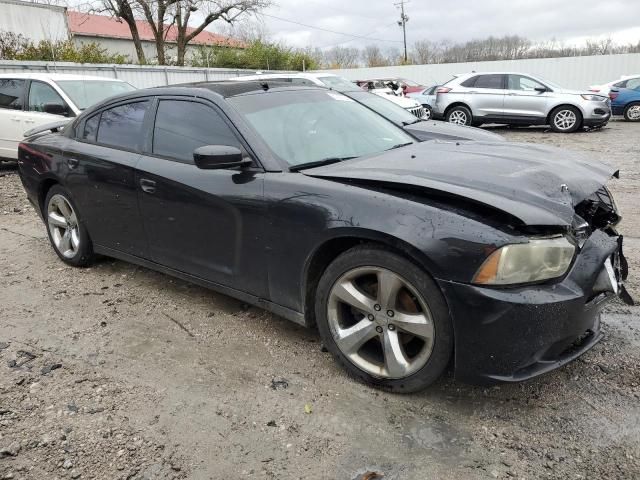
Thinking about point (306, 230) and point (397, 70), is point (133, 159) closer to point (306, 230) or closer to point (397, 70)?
point (306, 230)

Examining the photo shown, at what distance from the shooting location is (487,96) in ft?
48.5

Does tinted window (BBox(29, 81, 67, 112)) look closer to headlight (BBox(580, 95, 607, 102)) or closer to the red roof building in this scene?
headlight (BBox(580, 95, 607, 102))

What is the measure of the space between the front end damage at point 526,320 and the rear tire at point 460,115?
13.3 meters

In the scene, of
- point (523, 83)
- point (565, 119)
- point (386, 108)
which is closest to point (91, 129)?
point (386, 108)

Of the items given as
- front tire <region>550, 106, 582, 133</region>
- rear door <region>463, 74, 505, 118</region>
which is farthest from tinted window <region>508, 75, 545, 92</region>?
front tire <region>550, 106, 582, 133</region>

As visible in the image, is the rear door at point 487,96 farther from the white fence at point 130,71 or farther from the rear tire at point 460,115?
the white fence at point 130,71

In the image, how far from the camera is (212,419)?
2.58 m

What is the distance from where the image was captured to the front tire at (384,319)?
2.46 m

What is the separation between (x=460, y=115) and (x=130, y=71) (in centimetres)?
1053

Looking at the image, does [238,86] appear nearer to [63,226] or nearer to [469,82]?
[63,226]

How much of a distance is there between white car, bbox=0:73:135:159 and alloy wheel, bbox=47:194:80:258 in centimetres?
439

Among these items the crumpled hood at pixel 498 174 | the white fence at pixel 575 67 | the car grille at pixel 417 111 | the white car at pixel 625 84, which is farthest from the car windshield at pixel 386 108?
the white fence at pixel 575 67

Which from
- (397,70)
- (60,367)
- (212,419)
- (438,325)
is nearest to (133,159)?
(60,367)

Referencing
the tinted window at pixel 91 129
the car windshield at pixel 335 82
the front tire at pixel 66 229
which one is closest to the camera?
the tinted window at pixel 91 129
